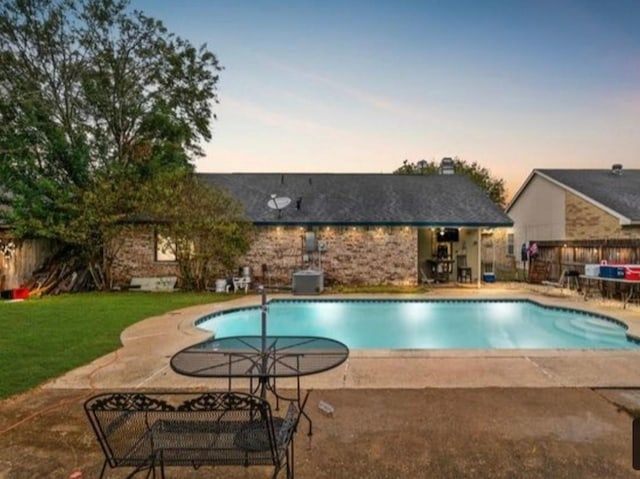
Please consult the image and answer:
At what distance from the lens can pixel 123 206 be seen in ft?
41.9

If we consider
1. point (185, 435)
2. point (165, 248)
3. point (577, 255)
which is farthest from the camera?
point (165, 248)

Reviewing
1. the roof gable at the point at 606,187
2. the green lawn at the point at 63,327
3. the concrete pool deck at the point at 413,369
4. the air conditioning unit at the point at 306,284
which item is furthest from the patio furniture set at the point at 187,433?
the roof gable at the point at 606,187

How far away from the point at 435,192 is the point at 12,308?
15097 mm

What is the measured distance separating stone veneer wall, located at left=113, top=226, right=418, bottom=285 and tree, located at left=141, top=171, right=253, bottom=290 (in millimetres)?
1039

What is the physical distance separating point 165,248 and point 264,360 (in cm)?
1129

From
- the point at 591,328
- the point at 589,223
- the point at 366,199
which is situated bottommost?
the point at 591,328

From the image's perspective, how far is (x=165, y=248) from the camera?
44.1 ft

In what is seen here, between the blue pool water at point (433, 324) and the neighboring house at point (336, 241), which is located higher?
the neighboring house at point (336, 241)

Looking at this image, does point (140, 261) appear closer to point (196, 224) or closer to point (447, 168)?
point (196, 224)

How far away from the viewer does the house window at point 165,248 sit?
13312mm

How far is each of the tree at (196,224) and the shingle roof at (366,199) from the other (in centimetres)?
133

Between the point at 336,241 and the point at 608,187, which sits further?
the point at 608,187

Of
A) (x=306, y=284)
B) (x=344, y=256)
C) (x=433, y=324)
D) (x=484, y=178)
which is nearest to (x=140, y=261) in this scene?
(x=306, y=284)

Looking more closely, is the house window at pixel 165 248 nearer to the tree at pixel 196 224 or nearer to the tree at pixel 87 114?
the tree at pixel 196 224
